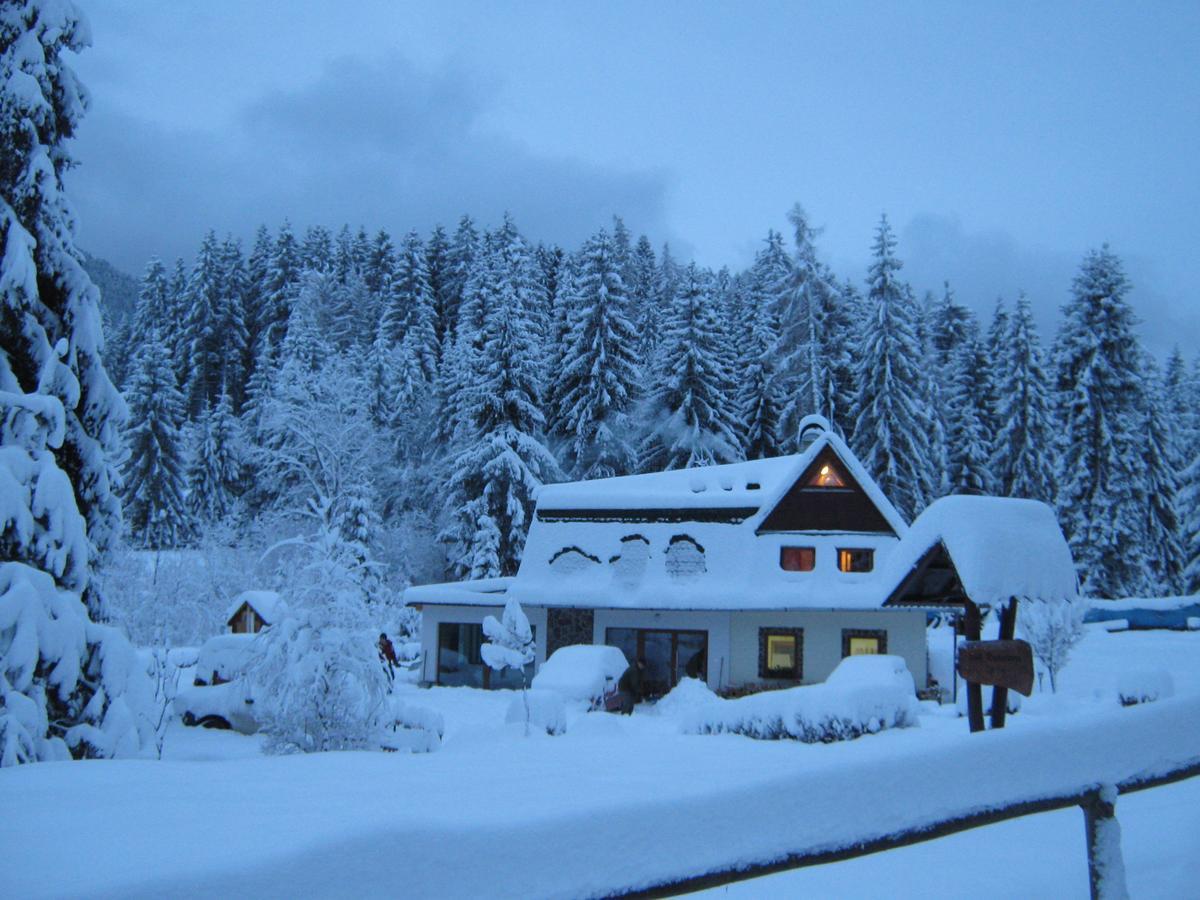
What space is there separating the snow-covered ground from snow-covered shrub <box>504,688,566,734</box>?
1053cm

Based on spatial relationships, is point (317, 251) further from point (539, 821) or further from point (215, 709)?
point (539, 821)

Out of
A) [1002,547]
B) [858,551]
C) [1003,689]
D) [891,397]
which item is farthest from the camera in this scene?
[891,397]

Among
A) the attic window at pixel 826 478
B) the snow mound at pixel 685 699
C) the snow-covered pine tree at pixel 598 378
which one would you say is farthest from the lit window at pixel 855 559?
the snow-covered pine tree at pixel 598 378

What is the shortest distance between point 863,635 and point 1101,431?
2181 cm

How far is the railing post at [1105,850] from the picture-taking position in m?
2.92

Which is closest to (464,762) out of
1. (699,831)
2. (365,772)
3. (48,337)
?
(365,772)

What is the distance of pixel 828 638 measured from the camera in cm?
2694

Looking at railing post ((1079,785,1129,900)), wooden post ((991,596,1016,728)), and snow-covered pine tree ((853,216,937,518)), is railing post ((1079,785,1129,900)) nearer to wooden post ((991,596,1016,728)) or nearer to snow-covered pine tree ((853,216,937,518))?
wooden post ((991,596,1016,728))

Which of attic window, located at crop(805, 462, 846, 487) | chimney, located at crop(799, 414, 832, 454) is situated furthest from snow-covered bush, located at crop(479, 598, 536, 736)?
chimney, located at crop(799, 414, 832, 454)

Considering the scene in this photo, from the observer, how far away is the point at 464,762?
4.33 m

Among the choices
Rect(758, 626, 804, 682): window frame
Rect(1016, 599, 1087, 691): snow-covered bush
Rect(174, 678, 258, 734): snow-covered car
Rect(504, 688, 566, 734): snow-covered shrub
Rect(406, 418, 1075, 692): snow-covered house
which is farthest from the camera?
Rect(758, 626, 804, 682): window frame

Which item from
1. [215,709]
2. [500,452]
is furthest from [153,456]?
[215,709]

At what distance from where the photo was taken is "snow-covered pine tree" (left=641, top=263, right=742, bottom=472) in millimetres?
41344

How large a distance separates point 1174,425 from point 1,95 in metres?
60.1
